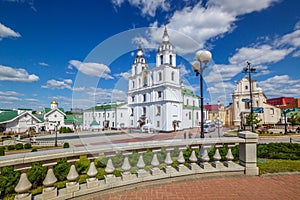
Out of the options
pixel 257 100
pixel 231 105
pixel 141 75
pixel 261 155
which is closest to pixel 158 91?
pixel 141 75

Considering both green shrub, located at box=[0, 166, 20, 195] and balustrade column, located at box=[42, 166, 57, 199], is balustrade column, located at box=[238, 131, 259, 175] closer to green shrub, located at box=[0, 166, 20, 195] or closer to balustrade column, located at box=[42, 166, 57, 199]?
balustrade column, located at box=[42, 166, 57, 199]

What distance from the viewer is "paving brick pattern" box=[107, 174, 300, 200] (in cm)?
332

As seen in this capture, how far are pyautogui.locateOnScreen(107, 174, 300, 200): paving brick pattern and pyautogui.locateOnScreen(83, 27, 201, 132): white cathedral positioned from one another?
27258 millimetres

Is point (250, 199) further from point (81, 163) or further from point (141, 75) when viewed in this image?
point (141, 75)

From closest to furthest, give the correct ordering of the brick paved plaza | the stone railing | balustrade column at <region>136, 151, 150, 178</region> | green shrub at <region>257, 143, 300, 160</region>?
the stone railing, the brick paved plaza, balustrade column at <region>136, 151, 150, 178</region>, green shrub at <region>257, 143, 300, 160</region>

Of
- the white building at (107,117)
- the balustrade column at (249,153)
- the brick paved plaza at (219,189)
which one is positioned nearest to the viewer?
the brick paved plaza at (219,189)

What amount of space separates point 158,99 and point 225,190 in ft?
97.4

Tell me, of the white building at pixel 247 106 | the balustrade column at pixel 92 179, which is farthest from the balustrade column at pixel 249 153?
the white building at pixel 247 106

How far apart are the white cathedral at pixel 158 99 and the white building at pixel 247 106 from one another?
9.46m

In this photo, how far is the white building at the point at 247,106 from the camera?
33.5m

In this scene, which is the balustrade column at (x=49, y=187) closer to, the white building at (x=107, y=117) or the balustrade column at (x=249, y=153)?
the balustrade column at (x=249, y=153)

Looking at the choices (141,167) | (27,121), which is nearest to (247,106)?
(141,167)

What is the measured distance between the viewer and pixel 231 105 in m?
37.4

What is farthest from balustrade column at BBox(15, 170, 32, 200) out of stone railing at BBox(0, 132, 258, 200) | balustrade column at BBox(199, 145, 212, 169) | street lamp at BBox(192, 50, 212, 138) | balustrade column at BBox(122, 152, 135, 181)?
street lamp at BBox(192, 50, 212, 138)
